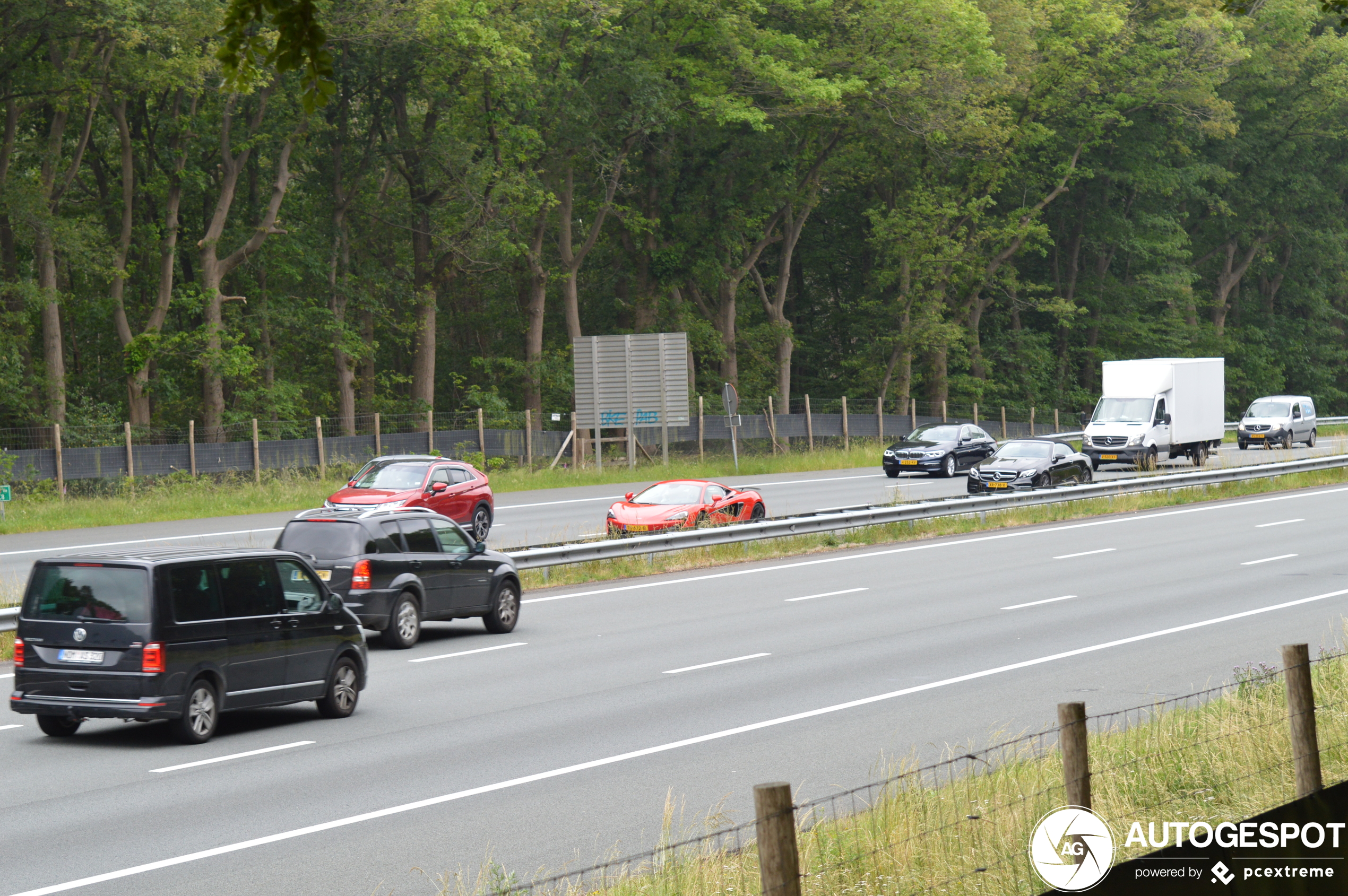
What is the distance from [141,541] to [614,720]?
60.3ft

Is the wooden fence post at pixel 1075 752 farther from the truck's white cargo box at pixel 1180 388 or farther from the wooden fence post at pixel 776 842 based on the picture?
the truck's white cargo box at pixel 1180 388

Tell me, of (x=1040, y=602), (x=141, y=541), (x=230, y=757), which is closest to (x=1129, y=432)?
(x=1040, y=602)

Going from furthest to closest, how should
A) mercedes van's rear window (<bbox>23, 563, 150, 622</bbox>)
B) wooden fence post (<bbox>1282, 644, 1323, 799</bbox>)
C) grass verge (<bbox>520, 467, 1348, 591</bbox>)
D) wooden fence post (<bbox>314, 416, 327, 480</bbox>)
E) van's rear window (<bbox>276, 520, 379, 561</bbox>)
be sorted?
wooden fence post (<bbox>314, 416, 327, 480</bbox>) → grass verge (<bbox>520, 467, 1348, 591</bbox>) → van's rear window (<bbox>276, 520, 379, 561</bbox>) → mercedes van's rear window (<bbox>23, 563, 150, 622</bbox>) → wooden fence post (<bbox>1282, 644, 1323, 799</bbox>)

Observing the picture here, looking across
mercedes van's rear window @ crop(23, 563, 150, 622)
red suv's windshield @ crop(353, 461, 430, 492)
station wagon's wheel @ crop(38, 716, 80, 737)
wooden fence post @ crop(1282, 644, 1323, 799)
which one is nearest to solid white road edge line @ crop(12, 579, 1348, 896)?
mercedes van's rear window @ crop(23, 563, 150, 622)

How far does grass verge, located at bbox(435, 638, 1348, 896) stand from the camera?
22.4ft

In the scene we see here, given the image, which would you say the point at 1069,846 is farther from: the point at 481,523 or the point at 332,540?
the point at 481,523

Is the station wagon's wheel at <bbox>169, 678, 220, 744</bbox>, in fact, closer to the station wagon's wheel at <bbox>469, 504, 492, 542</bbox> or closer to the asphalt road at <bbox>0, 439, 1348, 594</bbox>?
the asphalt road at <bbox>0, 439, 1348, 594</bbox>

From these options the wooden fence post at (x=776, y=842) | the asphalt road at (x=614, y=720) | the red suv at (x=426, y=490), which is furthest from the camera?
the red suv at (x=426, y=490)

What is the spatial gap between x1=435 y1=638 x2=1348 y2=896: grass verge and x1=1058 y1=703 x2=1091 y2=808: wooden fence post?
46 cm

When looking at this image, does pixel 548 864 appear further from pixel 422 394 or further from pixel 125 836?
pixel 422 394

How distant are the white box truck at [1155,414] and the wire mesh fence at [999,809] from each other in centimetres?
3357

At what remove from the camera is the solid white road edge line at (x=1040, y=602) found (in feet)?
62.8

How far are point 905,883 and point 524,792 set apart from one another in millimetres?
3981

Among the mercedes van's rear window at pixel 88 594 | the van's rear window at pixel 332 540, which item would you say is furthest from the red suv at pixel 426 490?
the mercedes van's rear window at pixel 88 594
